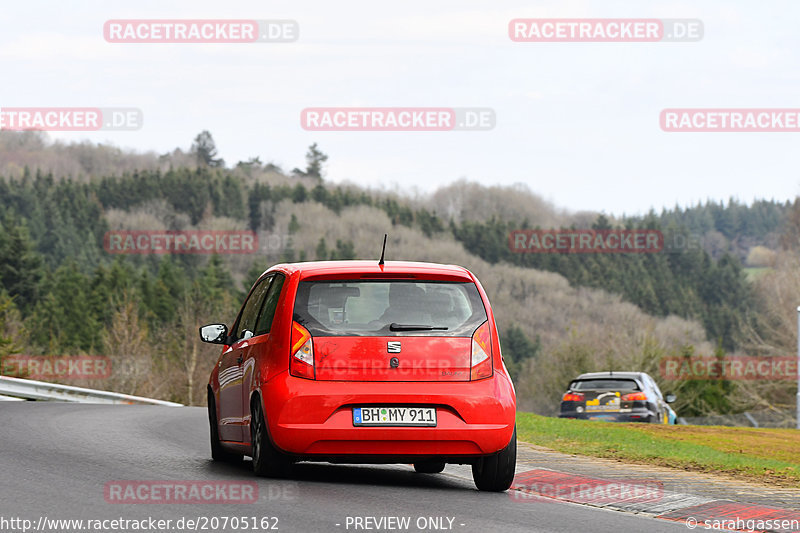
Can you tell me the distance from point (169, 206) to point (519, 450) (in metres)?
157

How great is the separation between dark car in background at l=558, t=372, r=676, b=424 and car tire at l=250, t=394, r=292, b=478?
13746 millimetres

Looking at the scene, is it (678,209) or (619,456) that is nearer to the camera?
(619,456)

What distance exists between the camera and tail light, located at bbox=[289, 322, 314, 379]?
8328 mm

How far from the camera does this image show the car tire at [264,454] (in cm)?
855

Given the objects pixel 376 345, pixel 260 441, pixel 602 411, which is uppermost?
pixel 376 345

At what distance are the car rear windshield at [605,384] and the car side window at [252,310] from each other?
12.8 m

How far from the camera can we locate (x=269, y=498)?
776 cm

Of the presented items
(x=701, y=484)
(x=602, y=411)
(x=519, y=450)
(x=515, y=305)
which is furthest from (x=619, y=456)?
(x=515, y=305)

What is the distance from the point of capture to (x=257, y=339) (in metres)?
9.14

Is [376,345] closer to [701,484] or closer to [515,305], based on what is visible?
[701,484]

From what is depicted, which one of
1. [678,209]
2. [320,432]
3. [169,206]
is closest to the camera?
[320,432]
